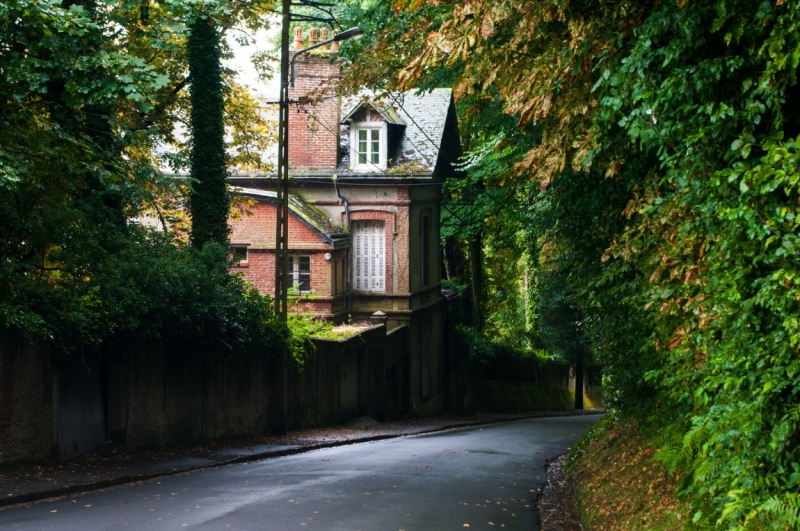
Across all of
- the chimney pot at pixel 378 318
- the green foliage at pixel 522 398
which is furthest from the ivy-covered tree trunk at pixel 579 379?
the chimney pot at pixel 378 318

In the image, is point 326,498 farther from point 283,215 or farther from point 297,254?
→ point 297,254

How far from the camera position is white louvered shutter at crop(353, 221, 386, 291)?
102 feet

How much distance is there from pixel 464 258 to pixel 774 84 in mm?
35961

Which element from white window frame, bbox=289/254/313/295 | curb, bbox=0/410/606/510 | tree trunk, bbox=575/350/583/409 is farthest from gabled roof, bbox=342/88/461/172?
tree trunk, bbox=575/350/583/409

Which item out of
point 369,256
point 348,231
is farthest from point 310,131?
point 369,256

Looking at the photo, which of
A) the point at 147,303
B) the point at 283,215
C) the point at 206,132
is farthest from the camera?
the point at 206,132

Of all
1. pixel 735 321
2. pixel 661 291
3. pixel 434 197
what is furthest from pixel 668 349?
pixel 434 197

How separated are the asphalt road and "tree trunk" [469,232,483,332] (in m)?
20.3

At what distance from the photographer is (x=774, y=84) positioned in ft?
19.9

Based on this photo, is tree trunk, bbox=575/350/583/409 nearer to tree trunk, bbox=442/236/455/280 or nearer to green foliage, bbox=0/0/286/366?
tree trunk, bbox=442/236/455/280

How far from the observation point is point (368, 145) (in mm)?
30906

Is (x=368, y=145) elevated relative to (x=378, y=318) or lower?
elevated

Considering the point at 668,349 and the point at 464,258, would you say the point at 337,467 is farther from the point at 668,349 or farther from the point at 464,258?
the point at 464,258

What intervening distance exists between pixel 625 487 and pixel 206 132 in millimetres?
12956
